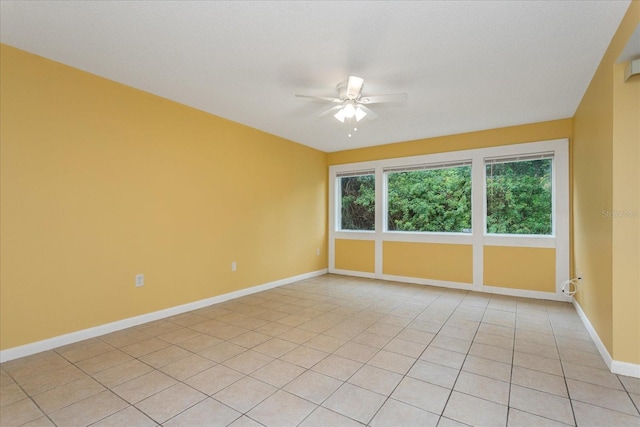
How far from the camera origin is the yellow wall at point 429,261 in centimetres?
466

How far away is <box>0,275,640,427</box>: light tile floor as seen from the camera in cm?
172

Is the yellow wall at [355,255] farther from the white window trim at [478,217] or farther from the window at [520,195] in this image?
the window at [520,195]

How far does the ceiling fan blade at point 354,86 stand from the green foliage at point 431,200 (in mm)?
2716

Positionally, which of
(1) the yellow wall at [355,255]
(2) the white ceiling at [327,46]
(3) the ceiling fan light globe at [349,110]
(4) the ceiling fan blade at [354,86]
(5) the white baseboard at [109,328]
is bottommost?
(5) the white baseboard at [109,328]

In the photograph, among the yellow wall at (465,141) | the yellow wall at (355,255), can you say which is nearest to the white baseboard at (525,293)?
the yellow wall at (355,255)

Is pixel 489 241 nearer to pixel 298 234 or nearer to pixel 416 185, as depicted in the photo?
pixel 416 185

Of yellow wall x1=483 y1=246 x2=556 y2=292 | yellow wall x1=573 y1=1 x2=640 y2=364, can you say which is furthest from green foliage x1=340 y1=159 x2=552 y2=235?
yellow wall x1=573 y1=1 x2=640 y2=364

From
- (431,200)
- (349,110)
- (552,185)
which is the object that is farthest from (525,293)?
(349,110)

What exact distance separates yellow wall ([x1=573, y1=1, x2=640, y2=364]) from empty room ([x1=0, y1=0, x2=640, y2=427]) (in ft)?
0.05

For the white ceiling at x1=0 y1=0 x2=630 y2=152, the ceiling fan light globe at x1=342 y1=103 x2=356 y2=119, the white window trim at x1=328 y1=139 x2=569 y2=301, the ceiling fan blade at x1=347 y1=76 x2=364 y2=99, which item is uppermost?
the white ceiling at x1=0 y1=0 x2=630 y2=152

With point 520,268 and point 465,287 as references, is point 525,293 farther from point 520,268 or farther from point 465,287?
point 465,287

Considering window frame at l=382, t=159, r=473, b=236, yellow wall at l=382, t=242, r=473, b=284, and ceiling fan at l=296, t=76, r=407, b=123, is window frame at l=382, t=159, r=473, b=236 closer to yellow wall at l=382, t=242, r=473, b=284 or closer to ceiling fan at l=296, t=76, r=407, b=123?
yellow wall at l=382, t=242, r=473, b=284

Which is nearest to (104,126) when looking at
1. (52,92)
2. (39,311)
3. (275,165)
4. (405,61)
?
(52,92)

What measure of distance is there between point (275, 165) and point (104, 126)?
2.40 meters
